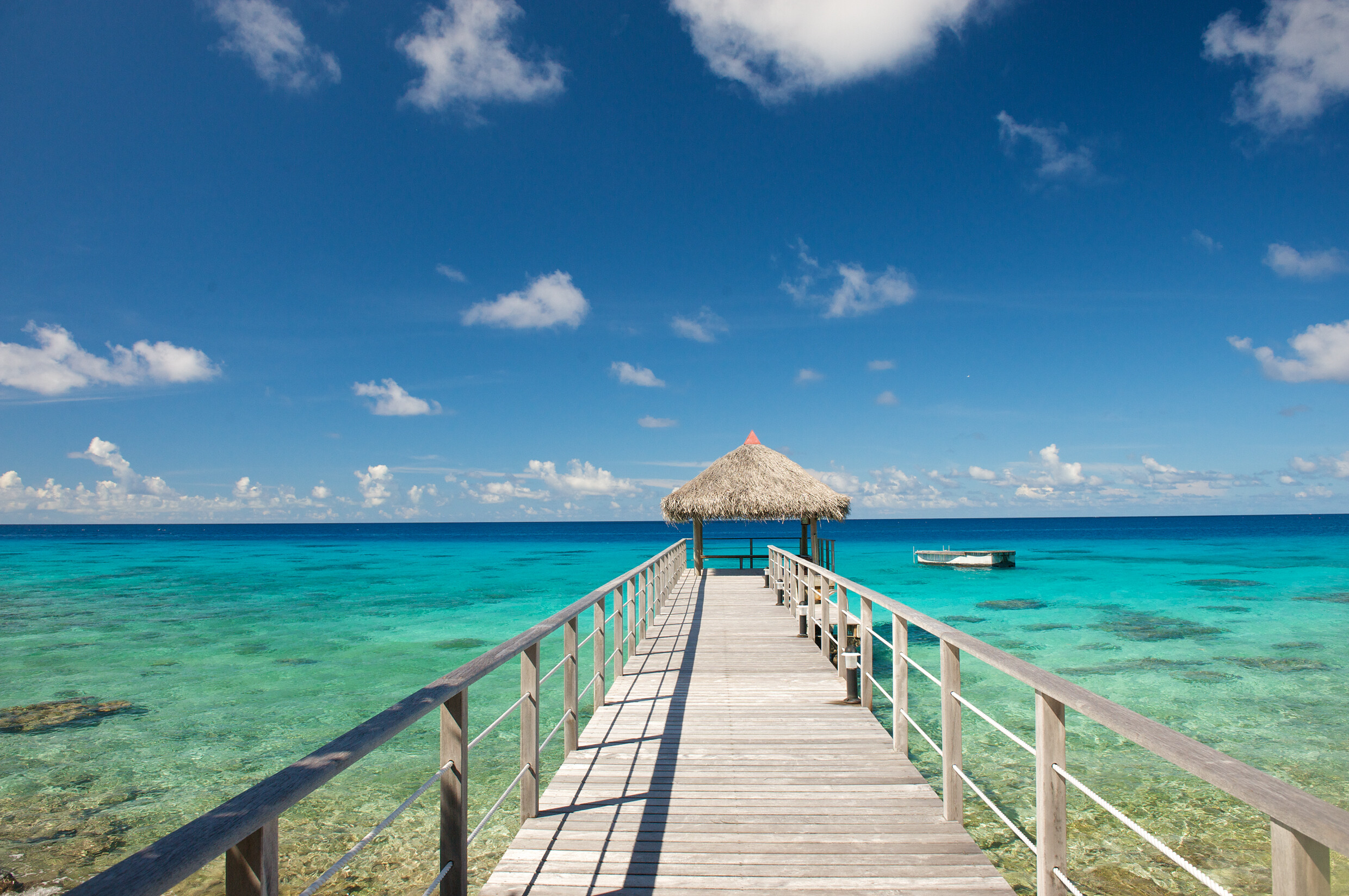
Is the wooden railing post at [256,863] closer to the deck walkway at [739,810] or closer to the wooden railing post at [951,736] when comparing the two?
the deck walkway at [739,810]

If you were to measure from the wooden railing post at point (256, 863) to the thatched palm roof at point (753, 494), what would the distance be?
13660 mm

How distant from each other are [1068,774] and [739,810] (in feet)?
4.76

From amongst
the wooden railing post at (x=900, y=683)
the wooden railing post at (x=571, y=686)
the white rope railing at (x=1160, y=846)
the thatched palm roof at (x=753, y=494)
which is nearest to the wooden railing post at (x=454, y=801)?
the wooden railing post at (x=571, y=686)

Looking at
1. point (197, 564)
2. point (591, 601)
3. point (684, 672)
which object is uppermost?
point (591, 601)

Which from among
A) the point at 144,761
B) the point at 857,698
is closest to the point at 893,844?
the point at 857,698

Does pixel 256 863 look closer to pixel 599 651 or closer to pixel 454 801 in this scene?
pixel 454 801

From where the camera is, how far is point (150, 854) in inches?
37.0

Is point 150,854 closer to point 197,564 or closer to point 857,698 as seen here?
point 857,698

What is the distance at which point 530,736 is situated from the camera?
311 centimetres

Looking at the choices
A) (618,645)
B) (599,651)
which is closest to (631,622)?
(618,645)

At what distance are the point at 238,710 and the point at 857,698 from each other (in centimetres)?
855

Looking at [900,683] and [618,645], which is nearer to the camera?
[900,683]

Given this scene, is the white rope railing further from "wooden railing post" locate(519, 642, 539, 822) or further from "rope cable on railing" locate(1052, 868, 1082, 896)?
"wooden railing post" locate(519, 642, 539, 822)

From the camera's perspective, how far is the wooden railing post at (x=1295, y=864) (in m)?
1.12
